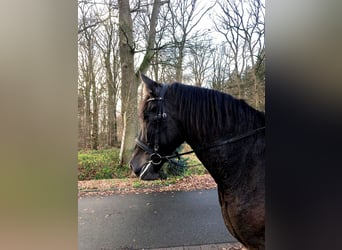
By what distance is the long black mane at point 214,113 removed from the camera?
1567 millimetres

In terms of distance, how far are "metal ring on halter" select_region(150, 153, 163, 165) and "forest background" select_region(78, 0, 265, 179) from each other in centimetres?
247

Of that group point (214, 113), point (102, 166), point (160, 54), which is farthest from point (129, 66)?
point (214, 113)

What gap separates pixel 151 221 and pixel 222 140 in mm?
2381

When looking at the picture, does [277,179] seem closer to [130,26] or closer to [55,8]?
[55,8]

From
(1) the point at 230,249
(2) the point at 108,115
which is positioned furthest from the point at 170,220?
(2) the point at 108,115

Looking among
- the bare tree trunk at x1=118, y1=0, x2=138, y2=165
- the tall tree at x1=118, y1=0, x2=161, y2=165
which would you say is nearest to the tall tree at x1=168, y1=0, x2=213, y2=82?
the tall tree at x1=118, y1=0, x2=161, y2=165

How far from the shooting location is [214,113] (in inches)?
62.4

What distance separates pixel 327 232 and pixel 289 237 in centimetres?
8

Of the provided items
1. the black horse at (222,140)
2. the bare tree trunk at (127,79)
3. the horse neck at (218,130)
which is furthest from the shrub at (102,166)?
the horse neck at (218,130)

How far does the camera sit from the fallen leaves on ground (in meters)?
4.04

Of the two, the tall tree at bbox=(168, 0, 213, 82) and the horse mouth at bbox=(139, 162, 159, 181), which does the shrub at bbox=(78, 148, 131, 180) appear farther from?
the horse mouth at bbox=(139, 162, 159, 181)

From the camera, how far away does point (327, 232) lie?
53cm

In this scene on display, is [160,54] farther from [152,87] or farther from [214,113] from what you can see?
[214,113]

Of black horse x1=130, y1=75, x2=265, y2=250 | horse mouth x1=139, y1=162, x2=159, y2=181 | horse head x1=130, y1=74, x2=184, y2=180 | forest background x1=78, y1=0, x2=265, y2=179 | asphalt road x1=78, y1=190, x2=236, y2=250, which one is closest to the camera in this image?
black horse x1=130, y1=75, x2=265, y2=250
